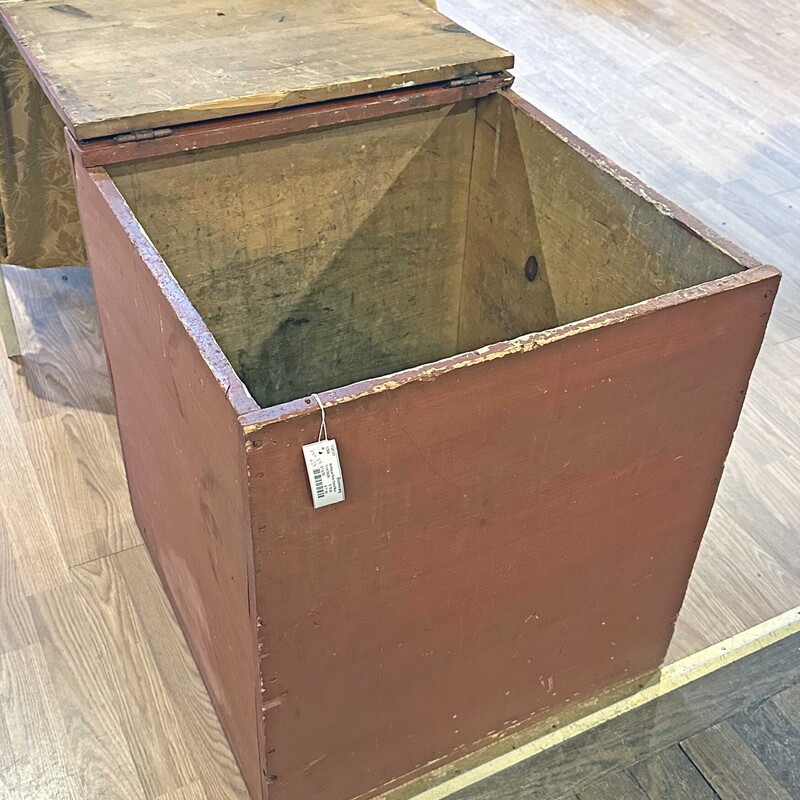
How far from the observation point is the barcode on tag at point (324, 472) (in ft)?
2.47

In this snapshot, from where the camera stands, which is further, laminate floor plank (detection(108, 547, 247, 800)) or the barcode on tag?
laminate floor plank (detection(108, 547, 247, 800))

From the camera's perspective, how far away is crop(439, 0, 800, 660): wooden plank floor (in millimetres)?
1477

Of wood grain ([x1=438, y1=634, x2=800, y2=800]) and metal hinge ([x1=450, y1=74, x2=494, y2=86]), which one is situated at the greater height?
metal hinge ([x1=450, y1=74, x2=494, y2=86])

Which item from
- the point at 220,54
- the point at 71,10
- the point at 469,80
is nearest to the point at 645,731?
the point at 469,80

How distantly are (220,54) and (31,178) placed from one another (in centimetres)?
56

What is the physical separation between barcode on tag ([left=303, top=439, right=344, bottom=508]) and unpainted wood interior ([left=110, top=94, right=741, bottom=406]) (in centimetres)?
43

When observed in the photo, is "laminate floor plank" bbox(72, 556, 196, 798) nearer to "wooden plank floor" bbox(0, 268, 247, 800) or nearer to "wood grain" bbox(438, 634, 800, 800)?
"wooden plank floor" bbox(0, 268, 247, 800)

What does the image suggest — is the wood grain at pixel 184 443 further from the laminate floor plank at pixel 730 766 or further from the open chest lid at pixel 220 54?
the laminate floor plank at pixel 730 766

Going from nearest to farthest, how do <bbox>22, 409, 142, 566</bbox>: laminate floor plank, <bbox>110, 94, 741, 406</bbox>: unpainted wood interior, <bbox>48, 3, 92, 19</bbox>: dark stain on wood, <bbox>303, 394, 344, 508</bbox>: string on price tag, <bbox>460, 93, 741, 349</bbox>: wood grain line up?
<bbox>303, 394, 344, 508</bbox>: string on price tag, <bbox>460, 93, 741, 349</bbox>: wood grain, <bbox>110, 94, 741, 406</bbox>: unpainted wood interior, <bbox>48, 3, 92, 19</bbox>: dark stain on wood, <bbox>22, 409, 142, 566</bbox>: laminate floor plank

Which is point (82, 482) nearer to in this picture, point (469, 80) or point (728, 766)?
point (469, 80)

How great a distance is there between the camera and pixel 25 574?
1.41m

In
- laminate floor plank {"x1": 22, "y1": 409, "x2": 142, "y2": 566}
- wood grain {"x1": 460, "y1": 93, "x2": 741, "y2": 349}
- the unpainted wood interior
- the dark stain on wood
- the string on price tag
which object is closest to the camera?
the string on price tag

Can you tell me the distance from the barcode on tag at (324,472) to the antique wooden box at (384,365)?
12 mm

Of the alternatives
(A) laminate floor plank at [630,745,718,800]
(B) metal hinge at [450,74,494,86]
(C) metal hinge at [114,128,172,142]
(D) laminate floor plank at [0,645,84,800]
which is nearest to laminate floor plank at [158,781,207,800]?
(D) laminate floor plank at [0,645,84,800]
